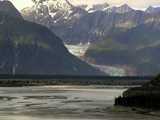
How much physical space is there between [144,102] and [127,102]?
4.37 m

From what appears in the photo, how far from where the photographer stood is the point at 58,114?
69250 mm

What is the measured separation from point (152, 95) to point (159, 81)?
5.19m

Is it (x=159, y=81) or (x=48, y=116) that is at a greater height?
(x=159, y=81)

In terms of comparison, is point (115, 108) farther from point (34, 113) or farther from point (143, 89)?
point (34, 113)

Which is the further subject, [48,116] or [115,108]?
[115,108]

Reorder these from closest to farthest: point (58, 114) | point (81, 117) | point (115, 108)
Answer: point (81, 117), point (58, 114), point (115, 108)

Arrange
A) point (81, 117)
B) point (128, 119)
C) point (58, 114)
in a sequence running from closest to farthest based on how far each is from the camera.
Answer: point (128, 119), point (81, 117), point (58, 114)

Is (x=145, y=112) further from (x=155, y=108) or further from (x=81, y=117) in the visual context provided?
(x=81, y=117)

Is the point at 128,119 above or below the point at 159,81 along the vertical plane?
below

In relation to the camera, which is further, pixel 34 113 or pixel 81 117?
pixel 34 113


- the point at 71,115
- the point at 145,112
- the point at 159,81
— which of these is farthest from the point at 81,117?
the point at 159,81

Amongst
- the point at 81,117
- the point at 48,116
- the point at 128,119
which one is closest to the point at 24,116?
the point at 48,116

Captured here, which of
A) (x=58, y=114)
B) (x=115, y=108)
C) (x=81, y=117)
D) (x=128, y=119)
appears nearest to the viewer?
(x=128, y=119)

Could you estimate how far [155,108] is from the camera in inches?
2650
